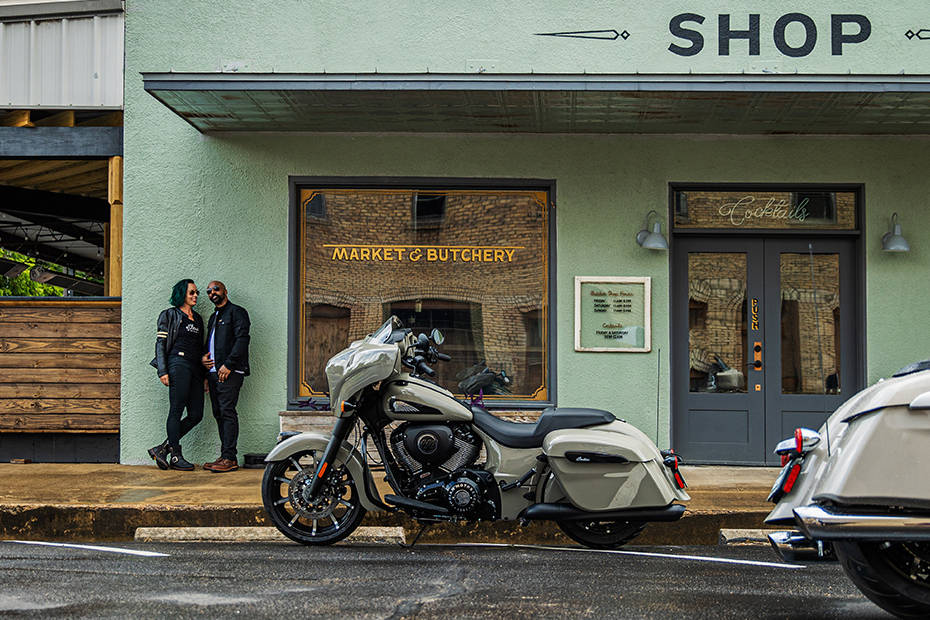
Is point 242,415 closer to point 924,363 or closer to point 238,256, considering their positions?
point 238,256

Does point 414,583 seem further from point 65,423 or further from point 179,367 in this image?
point 65,423

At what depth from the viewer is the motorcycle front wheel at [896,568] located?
13.0 feet

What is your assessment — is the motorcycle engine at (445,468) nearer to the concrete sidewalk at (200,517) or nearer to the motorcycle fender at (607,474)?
the motorcycle fender at (607,474)

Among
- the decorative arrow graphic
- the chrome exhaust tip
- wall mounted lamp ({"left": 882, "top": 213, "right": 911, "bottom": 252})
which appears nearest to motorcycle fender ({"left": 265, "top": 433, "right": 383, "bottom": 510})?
the chrome exhaust tip

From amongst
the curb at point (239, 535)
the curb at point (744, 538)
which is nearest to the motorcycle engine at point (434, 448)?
the curb at point (239, 535)

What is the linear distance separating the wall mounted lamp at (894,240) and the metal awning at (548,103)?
92 cm

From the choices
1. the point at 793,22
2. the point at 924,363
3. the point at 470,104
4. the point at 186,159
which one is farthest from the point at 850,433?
the point at 186,159

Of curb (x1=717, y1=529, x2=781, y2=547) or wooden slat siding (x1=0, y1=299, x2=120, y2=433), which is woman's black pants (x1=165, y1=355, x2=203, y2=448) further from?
curb (x1=717, y1=529, x2=781, y2=547)

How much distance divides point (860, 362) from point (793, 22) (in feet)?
11.0

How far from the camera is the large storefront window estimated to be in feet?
32.6

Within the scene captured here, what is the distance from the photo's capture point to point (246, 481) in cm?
874

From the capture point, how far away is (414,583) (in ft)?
16.9

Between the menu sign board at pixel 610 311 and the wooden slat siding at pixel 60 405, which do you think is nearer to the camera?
the menu sign board at pixel 610 311

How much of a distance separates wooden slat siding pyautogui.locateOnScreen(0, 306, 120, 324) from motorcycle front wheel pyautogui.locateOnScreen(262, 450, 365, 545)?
14.7 feet
